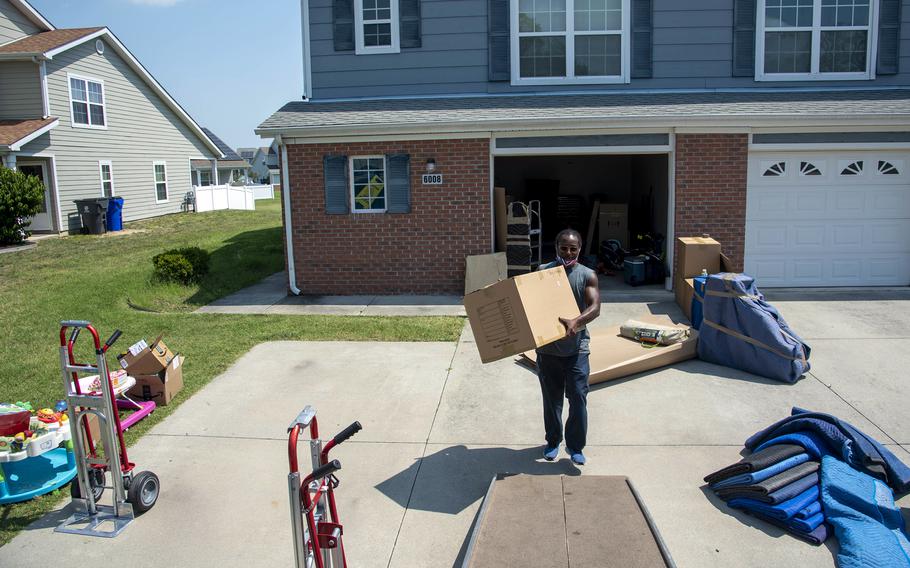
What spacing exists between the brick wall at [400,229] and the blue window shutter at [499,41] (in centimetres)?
201

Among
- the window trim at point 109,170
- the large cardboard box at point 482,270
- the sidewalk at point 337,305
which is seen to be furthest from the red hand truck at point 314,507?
the window trim at point 109,170

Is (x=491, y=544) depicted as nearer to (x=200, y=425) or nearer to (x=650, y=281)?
(x=200, y=425)

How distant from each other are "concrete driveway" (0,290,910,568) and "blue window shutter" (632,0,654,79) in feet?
18.9

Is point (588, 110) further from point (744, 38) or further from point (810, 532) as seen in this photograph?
point (810, 532)

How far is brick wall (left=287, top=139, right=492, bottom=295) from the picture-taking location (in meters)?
11.6

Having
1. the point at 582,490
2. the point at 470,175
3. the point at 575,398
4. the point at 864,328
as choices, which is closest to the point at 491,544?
the point at 582,490

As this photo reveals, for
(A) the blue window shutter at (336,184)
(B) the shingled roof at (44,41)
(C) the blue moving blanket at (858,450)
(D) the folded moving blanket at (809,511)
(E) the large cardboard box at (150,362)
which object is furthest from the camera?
(B) the shingled roof at (44,41)

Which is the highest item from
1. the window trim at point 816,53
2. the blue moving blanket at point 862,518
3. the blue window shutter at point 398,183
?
the window trim at point 816,53

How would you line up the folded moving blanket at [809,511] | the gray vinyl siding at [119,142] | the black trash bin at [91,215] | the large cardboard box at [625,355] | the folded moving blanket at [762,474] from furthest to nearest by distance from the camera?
the gray vinyl siding at [119,142], the black trash bin at [91,215], the large cardboard box at [625,355], the folded moving blanket at [762,474], the folded moving blanket at [809,511]

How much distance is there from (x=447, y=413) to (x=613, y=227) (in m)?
10.1

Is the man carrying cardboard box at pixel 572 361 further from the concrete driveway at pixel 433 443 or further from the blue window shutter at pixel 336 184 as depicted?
the blue window shutter at pixel 336 184

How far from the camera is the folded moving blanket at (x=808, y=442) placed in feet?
16.4

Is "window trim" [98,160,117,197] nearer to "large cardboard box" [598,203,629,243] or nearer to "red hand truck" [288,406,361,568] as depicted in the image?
"large cardboard box" [598,203,629,243]

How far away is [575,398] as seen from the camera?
533cm
